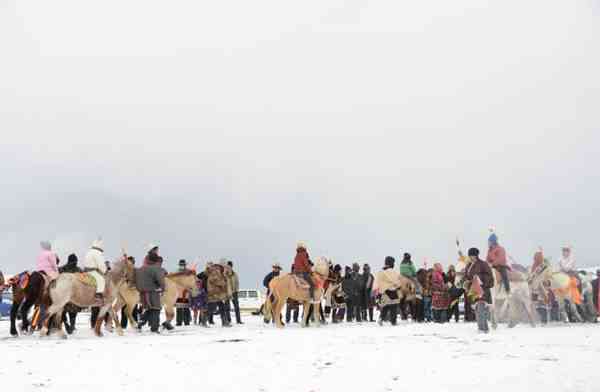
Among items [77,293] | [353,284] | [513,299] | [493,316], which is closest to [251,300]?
[353,284]

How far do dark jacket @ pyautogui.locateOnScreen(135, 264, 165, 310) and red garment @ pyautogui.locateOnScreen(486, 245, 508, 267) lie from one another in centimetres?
859

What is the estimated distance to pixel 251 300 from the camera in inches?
1496

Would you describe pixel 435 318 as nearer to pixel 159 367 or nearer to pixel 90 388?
pixel 159 367

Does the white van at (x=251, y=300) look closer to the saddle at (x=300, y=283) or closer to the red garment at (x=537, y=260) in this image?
the saddle at (x=300, y=283)

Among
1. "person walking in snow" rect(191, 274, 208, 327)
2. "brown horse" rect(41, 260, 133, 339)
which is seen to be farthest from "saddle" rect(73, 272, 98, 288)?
"person walking in snow" rect(191, 274, 208, 327)

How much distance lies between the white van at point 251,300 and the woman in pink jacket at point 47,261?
21.2 meters

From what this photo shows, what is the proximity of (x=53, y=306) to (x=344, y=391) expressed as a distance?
378 inches

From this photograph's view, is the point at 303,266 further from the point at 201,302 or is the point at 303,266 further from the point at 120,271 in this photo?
the point at 120,271

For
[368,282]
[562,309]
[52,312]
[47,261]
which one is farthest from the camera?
[368,282]

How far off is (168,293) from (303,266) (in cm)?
391

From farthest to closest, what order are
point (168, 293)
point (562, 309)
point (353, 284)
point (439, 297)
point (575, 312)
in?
1. point (353, 284)
2. point (439, 297)
3. point (575, 312)
4. point (562, 309)
5. point (168, 293)

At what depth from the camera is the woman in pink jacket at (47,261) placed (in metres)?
16.2

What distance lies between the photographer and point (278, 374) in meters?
8.98

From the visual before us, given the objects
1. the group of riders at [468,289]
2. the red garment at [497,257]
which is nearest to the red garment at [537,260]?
the group of riders at [468,289]
